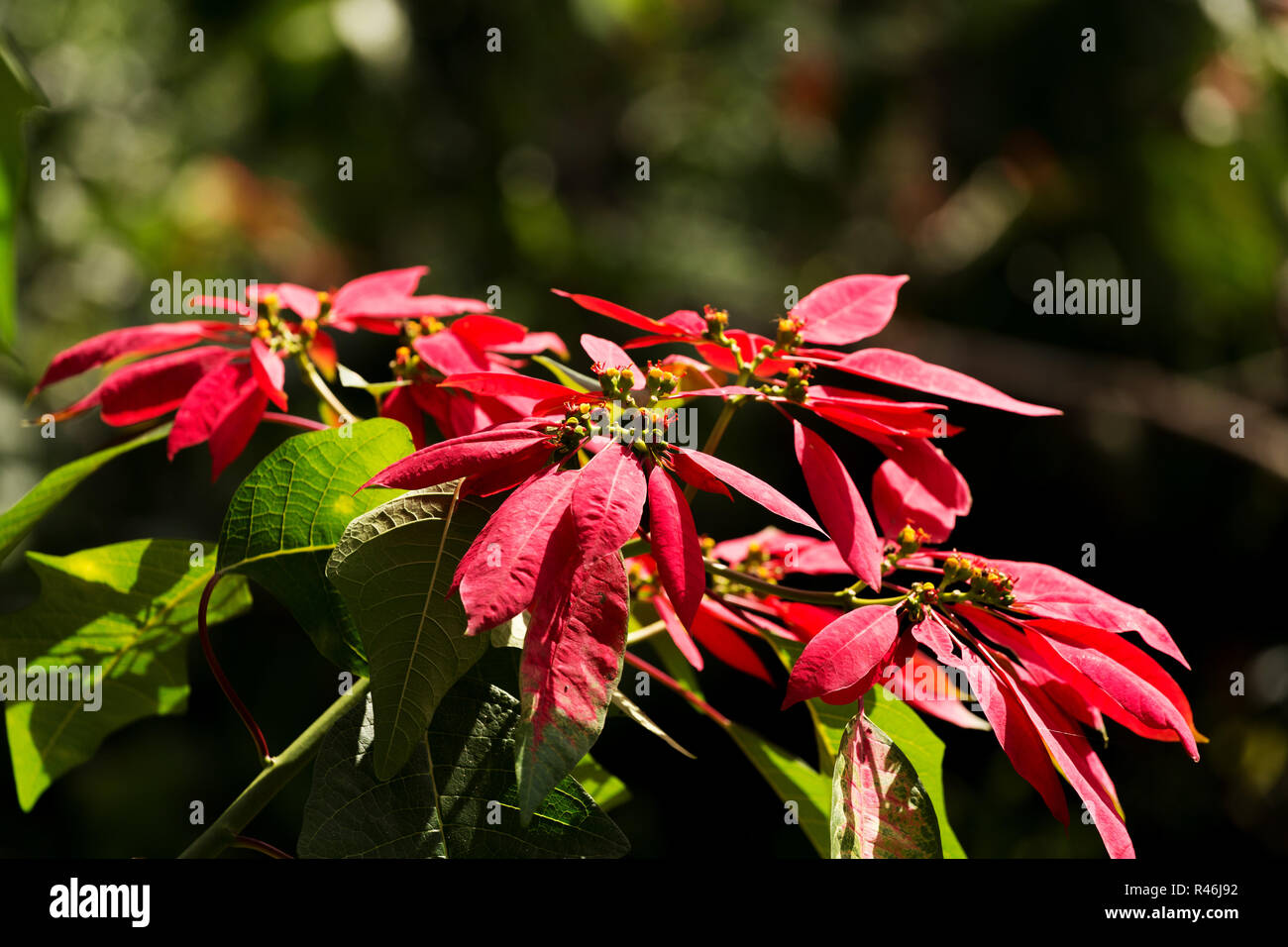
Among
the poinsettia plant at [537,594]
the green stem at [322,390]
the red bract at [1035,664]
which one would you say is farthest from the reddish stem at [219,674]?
the red bract at [1035,664]

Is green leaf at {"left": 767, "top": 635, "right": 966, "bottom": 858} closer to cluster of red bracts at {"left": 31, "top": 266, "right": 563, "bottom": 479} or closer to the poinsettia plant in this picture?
the poinsettia plant

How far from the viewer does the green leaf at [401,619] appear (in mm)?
353

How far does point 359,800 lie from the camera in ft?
1.22

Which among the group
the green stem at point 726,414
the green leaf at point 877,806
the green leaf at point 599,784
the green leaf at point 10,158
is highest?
the green leaf at point 10,158

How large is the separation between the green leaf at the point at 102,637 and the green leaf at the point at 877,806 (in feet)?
1.00

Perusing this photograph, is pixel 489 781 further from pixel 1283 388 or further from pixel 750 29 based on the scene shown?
pixel 750 29

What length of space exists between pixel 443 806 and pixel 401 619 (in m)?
0.08

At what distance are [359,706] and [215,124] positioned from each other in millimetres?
4347

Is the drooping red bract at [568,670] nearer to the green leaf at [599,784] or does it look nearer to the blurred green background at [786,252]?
the green leaf at [599,784]

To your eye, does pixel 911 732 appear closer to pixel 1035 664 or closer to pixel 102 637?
pixel 1035 664

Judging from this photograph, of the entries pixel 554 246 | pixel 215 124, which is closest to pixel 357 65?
pixel 554 246

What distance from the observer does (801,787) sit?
1.67 ft

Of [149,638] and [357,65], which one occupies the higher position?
[357,65]

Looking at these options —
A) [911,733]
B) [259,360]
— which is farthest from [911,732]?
[259,360]
